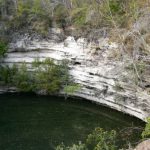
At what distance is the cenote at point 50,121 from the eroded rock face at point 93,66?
785 millimetres

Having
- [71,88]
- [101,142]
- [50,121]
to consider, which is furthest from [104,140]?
[71,88]

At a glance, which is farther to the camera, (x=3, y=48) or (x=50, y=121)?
(x=3, y=48)

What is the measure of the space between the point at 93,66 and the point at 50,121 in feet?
16.1

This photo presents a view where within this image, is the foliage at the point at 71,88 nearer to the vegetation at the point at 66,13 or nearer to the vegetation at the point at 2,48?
the vegetation at the point at 66,13

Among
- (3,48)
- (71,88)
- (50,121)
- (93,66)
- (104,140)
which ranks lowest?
(50,121)

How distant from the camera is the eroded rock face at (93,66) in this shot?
81.7 ft

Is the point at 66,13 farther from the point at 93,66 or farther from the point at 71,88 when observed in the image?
the point at 71,88

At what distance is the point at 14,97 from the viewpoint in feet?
97.9

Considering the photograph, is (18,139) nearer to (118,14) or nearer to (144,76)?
(144,76)

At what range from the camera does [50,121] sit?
83.6 feet

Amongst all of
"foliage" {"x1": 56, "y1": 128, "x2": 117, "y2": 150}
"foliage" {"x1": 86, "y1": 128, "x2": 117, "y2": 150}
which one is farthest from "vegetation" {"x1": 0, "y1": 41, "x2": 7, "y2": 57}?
"foliage" {"x1": 86, "y1": 128, "x2": 117, "y2": 150}

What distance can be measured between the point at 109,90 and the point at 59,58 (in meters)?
5.09

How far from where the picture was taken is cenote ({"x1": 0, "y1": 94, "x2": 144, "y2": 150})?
22.4 meters

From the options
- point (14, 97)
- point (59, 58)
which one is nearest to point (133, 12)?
point (59, 58)
